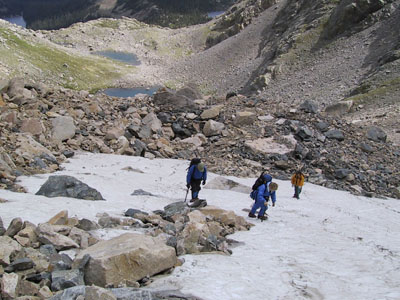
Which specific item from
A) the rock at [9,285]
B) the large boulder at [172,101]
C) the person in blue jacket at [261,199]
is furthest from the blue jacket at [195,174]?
the large boulder at [172,101]

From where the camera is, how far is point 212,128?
2581 centimetres

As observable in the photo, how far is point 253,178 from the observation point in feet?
69.9

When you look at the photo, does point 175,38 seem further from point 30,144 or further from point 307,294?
point 307,294

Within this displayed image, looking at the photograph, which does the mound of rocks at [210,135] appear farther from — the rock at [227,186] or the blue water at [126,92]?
the blue water at [126,92]

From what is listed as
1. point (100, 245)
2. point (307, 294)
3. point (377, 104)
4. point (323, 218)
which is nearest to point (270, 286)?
point (307, 294)

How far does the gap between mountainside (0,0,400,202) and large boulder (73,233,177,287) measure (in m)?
7.45

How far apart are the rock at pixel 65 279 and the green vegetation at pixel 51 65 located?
60678mm

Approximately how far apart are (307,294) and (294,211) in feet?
27.9

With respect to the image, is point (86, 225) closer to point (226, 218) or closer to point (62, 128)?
point (226, 218)

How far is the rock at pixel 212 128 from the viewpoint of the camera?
2581 centimetres

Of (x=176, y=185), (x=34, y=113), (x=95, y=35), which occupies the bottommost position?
(x=176, y=185)

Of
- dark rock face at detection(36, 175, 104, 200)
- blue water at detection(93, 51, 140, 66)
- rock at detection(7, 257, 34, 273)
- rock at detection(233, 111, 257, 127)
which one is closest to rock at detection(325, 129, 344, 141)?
rock at detection(233, 111, 257, 127)

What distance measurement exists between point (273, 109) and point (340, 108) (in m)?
14.6

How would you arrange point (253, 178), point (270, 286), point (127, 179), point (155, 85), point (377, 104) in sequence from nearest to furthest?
point (270, 286)
point (127, 179)
point (253, 178)
point (377, 104)
point (155, 85)
